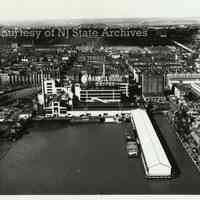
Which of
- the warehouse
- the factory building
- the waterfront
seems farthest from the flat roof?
the factory building

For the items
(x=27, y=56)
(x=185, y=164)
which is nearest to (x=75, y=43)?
(x=27, y=56)

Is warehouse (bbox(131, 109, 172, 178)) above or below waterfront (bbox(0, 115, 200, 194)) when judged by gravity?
above

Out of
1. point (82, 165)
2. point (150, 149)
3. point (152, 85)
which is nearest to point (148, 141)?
point (150, 149)

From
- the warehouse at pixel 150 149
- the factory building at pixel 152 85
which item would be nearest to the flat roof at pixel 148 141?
the warehouse at pixel 150 149

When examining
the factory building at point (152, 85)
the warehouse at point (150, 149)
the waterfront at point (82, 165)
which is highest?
the factory building at point (152, 85)

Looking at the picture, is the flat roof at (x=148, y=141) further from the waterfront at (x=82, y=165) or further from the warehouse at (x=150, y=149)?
the waterfront at (x=82, y=165)

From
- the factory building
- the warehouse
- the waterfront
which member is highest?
the factory building

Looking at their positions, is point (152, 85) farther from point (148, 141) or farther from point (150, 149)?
point (150, 149)

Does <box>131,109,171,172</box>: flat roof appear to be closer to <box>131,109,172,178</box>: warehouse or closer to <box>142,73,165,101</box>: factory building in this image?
<box>131,109,172,178</box>: warehouse

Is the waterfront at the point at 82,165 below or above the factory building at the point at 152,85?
below
